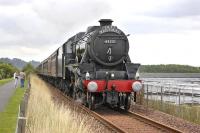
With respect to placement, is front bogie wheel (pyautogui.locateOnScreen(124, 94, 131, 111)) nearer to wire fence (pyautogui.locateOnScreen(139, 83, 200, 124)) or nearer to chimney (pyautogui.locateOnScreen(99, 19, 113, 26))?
wire fence (pyautogui.locateOnScreen(139, 83, 200, 124))

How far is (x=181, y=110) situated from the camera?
→ 17.5 meters

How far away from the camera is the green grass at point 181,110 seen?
53.4ft

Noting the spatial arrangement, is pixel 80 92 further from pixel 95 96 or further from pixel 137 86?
pixel 137 86

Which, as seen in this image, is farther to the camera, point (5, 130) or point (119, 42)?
point (119, 42)

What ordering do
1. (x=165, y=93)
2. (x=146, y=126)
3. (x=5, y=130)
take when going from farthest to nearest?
1. (x=165, y=93)
2. (x=146, y=126)
3. (x=5, y=130)

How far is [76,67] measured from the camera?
19078mm

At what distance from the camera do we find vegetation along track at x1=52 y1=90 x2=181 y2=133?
13254mm

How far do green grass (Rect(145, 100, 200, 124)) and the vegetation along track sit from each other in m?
1.99

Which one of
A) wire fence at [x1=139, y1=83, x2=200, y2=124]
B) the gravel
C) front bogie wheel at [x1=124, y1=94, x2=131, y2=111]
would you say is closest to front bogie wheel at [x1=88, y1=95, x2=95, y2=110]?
front bogie wheel at [x1=124, y1=94, x2=131, y2=111]

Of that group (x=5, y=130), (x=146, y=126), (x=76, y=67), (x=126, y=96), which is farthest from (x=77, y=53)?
(x=5, y=130)

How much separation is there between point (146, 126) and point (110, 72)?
183 inches

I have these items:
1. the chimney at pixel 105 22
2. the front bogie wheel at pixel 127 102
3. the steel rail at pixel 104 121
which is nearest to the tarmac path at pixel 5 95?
the steel rail at pixel 104 121

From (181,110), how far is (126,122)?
336 centimetres

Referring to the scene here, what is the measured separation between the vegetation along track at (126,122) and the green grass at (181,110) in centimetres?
199
